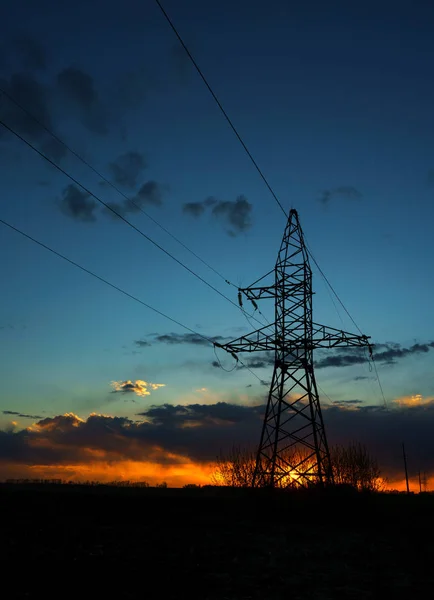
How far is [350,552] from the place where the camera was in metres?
16.0

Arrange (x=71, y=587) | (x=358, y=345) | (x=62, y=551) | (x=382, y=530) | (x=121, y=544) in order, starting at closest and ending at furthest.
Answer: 1. (x=71, y=587)
2. (x=62, y=551)
3. (x=121, y=544)
4. (x=382, y=530)
5. (x=358, y=345)

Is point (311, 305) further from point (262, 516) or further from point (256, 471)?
point (262, 516)

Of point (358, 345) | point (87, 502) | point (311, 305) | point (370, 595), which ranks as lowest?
point (370, 595)

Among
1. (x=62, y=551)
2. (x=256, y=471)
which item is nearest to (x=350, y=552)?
(x=62, y=551)

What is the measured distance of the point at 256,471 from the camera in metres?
33.2

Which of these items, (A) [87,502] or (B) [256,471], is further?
(B) [256,471]

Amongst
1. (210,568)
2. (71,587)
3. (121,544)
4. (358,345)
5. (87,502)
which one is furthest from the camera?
(358,345)

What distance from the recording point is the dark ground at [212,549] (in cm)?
1066

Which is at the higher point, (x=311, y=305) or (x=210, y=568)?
(x=311, y=305)

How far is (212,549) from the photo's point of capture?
50.5ft

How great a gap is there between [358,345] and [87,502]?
17.4 metres

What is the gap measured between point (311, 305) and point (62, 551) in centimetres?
2292

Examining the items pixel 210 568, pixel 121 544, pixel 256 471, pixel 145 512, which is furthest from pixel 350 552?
pixel 256 471

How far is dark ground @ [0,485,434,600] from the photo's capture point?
35.0ft
